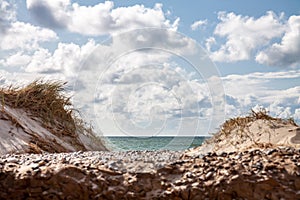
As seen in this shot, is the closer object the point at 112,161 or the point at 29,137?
the point at 112,161

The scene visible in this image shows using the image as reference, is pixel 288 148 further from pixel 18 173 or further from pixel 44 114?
pixel 44 114

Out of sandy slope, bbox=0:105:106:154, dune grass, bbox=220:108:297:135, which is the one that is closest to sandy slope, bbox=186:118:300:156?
dune grass, bbox=220:108:297:135

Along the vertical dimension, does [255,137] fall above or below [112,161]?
above

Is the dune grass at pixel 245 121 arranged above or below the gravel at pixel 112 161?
above

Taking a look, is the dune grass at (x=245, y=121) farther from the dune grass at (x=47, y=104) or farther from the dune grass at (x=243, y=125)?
the dune grass at (x=47, y=104)

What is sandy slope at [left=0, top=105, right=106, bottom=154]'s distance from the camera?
5966 millimetres

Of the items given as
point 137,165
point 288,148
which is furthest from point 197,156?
point 288,148

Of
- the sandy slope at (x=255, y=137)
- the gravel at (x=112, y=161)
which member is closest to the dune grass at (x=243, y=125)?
the sandy slope at (x=255, y=137)

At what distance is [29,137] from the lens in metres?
6.38

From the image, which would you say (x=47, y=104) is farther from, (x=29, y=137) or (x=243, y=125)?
(x=243, y=125)

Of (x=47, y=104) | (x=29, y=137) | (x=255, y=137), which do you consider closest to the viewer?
(x=255, y=137)

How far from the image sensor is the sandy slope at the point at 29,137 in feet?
19.6

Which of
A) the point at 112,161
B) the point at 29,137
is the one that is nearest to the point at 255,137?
the point at 112,161

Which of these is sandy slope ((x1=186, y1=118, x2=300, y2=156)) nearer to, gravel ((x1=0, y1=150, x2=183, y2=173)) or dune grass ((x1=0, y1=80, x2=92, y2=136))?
gravel ((x1=0, y1=150, x2=183, y2=173))
